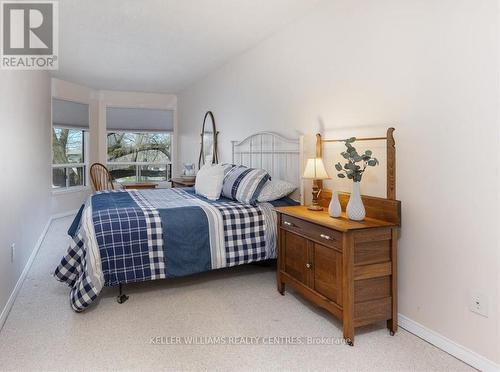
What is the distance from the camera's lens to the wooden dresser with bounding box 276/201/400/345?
2.05m

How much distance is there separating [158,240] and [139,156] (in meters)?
4.81

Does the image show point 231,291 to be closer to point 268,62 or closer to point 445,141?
point 445,141

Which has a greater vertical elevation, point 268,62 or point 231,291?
point 268,62

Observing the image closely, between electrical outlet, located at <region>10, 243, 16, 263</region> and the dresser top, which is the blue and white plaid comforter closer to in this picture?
electrical outlet, located at <region>10, 243, 16, 263</region>

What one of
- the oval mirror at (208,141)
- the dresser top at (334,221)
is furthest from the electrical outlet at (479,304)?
the oval mirror at (208,141)

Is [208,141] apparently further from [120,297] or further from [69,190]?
[120,297]

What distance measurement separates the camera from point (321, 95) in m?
3.02

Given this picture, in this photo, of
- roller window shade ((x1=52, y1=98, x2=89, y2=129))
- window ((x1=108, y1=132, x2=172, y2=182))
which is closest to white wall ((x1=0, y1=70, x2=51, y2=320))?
roller window shade ((x1=52, y1=98, x2=89, y2=129))

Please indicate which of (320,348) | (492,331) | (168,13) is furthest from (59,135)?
(492,331)

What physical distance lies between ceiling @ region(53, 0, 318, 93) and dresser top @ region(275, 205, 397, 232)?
1709mm

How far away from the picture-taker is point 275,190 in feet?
10.8

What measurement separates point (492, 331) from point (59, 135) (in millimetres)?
6333

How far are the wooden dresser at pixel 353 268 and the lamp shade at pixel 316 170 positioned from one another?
38 centimetres

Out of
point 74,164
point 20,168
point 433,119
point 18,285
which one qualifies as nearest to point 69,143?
point 74,164
